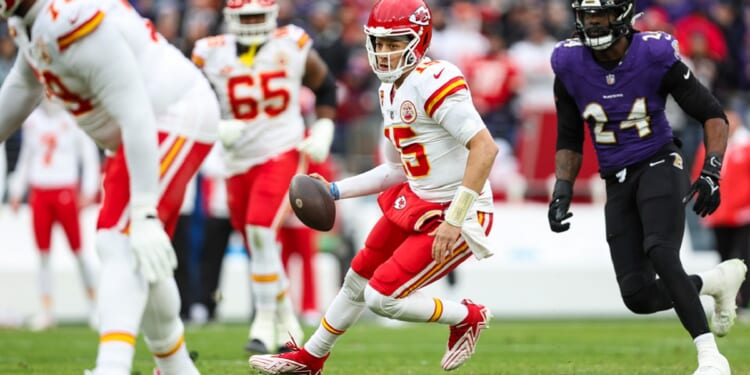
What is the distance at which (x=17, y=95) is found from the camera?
5.22m

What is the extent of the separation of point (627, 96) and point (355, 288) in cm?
161

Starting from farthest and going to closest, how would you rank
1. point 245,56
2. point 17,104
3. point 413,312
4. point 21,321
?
point 21,321
point 245,56
point 413,312
point 17,104

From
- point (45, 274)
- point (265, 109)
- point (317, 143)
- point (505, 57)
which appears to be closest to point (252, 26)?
point (265, 109)

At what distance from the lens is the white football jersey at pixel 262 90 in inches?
326

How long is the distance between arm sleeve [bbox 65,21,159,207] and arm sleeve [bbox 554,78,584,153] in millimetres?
2422

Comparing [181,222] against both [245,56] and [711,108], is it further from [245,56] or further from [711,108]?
[711,108]

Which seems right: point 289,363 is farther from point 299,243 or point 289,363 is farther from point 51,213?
point 51,213

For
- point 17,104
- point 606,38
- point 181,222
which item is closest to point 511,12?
point 181,222

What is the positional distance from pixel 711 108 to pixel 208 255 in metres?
6.64

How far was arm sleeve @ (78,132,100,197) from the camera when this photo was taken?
1159 cm

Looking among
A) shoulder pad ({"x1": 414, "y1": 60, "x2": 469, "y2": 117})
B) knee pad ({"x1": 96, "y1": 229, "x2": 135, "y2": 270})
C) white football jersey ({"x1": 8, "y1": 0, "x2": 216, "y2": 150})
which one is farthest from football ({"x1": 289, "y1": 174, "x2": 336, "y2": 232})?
knee pad ({"x1": 96, "y1": 229, "x2": 135, "y2": 270})

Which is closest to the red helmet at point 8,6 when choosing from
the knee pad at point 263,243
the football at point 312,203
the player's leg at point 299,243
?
the football at point 312,203

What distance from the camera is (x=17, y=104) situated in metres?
5.23

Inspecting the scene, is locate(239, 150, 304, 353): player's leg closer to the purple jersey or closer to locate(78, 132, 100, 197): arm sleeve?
the purple jersey
